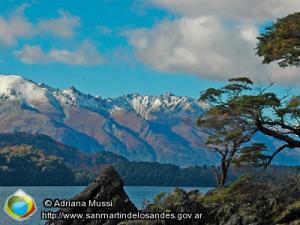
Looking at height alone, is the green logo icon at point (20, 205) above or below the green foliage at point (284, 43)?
below

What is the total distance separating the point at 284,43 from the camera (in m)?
31.7

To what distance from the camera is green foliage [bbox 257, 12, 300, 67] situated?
104ft

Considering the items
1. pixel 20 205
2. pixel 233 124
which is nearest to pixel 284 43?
pixel 233 124

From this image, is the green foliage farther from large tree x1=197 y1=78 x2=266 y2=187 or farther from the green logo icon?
the green logo icon

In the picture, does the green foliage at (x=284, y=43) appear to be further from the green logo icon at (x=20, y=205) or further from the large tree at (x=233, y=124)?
the green logo icon at (x=20, y=205)

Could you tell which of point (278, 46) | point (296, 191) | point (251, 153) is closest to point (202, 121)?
point (251, 153)

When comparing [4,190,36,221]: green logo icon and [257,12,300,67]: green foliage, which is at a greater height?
[257,12,300,67]: green foliage

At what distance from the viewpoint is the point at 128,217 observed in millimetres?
28156

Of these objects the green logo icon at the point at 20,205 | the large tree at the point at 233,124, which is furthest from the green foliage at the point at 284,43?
the green logo icon at the point at 20,205

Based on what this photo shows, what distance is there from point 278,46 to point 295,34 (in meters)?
1.22

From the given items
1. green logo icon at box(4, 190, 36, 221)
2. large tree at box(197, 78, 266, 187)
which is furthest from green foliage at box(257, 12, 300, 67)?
green logo icon at box(4, 190, 36, 221)

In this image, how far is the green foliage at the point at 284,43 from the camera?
31.8m

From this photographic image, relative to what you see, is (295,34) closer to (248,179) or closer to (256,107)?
(256,107)

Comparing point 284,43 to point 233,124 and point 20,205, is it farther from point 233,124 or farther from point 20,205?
point 20,205
